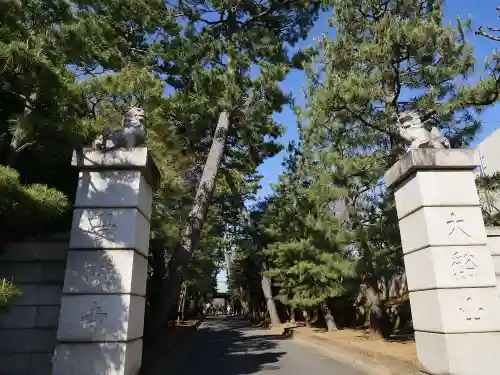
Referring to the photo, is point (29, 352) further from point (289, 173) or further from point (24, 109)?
point (289, 173)

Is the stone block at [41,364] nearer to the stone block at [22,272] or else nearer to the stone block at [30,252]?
the stone block at [22,272]

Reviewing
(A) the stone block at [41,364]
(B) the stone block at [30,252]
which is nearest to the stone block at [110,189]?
(B) the stone block at [30,252]

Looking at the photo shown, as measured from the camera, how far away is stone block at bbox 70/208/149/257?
4.49 metres

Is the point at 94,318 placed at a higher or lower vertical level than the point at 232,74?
lower

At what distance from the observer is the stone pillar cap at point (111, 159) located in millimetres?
4730

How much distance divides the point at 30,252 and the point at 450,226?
16.5 ft

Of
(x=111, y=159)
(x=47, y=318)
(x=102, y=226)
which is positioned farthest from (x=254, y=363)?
(x=111, y=159)

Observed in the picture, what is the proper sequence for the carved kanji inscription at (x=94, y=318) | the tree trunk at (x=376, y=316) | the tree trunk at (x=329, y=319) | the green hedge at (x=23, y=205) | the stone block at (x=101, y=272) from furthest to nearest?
the tree trunk at (x=329, y=319) < the tree trunk at (x=376, y=316) < the stone block at (x=101, y=272) < the carved kanji inscription at (x=94, y=318) < the green hedge at (x=23, y=205)

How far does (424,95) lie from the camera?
7.69 meters

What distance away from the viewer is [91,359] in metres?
4.15

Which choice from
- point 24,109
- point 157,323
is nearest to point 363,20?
point 24,109

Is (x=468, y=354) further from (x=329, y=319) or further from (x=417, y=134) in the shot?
(x=329, y=319)

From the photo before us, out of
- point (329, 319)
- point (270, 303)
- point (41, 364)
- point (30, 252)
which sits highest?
point (30, 252)

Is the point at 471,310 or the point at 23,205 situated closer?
the point at 23,205
